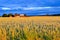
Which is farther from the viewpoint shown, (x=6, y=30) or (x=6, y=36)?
(x=6, y=30)

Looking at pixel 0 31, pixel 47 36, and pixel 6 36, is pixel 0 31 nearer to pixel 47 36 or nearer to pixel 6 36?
pixel 6 36

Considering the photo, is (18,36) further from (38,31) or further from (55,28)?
(55,28)

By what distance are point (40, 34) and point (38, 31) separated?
0.14 feet

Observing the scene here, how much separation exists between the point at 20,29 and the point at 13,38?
187 millimetres

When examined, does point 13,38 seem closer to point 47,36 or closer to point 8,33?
point 8,33

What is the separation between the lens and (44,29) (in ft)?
6.98

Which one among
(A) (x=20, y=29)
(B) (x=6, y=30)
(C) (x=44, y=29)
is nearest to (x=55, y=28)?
(C) (x=44, y=29)

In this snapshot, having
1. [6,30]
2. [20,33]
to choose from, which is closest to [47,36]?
[20,33]

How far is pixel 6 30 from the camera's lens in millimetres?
2209

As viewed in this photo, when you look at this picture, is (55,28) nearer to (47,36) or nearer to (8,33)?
(47,36)

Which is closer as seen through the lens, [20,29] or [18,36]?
[18,36]

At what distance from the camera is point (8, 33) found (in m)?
2.15

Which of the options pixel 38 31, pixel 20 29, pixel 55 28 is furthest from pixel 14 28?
pixel 55 28

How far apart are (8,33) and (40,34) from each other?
1.04 feet
